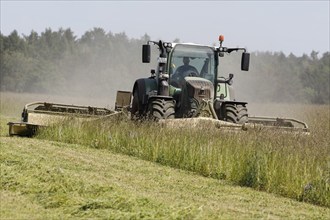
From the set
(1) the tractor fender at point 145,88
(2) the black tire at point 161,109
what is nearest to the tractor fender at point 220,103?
(2) the black tire at point 161,109

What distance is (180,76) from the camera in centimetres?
1501

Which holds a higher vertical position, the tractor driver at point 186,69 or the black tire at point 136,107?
the tractor driver at point 186,69

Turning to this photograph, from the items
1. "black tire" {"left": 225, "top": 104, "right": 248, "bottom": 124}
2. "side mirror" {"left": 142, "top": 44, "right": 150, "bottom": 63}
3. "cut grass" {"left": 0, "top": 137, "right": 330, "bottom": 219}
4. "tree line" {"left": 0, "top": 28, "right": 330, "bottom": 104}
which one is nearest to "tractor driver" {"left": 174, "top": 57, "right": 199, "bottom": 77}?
"side mirror" {"left": 142, "top": 44, "right": 150, "bottom": 63}

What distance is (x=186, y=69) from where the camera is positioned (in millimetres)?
15070

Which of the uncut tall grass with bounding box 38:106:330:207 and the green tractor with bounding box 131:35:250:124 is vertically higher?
the green tractor with bounding box 131:35:250:124

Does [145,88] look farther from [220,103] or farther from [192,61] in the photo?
[220,103]

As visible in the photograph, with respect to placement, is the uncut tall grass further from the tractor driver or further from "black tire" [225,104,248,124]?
"black tire" [225,104,248,124]

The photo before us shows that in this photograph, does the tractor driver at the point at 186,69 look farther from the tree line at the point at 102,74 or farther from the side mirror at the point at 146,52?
the tree line at the point at 102,74

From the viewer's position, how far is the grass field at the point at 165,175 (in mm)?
6844

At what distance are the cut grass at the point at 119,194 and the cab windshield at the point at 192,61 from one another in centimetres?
452

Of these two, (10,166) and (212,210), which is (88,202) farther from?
(10,166)

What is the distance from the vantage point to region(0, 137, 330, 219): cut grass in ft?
21.5

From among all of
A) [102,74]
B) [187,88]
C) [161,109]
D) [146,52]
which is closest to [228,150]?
[161,109]

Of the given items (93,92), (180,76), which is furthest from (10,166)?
(93,92)
